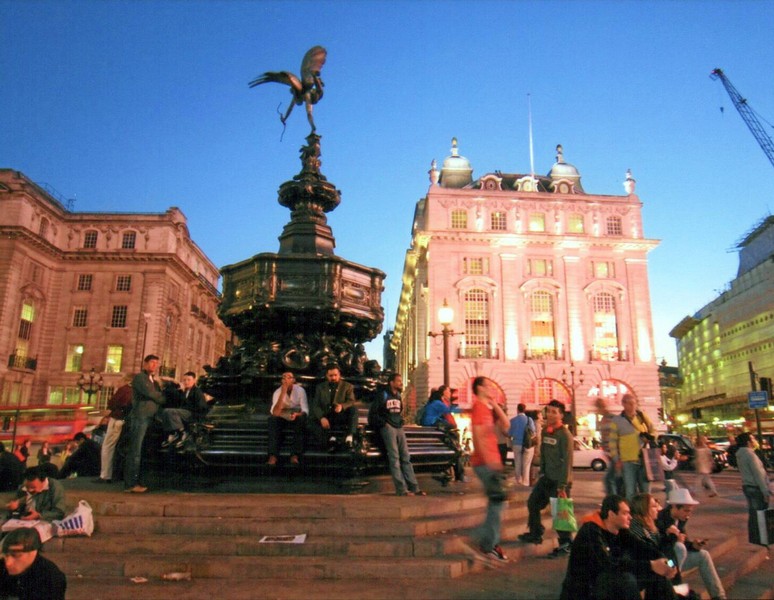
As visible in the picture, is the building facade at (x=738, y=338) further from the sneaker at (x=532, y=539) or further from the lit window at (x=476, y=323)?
the sneaker at (x=532, y=539)

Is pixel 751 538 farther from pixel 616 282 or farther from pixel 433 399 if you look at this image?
pixel 616 282

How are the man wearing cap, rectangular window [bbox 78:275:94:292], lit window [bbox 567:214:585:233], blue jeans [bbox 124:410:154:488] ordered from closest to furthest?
the man wearing cap → blue jeans [bbox 124:410:154:488] → rectangular window [bbox 78:275:94:292] → lit window [bbox 567:214:585:233]

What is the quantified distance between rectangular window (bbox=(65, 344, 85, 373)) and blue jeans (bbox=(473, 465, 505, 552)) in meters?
47.6

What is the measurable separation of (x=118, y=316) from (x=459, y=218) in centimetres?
2977

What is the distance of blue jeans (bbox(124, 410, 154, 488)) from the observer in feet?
22.0

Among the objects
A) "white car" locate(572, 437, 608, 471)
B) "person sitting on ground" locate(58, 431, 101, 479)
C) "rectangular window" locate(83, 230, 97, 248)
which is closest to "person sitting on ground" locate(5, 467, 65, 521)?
"person sitting on ground" locate(58, 431, 101, 479)

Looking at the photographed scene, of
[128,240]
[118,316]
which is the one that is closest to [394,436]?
[118,316]

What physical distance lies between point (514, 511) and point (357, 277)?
4.19 meters

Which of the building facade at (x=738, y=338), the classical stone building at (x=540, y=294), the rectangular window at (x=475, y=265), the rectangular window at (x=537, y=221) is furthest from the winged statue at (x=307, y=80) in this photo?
the building facade at (x=738, y=338)

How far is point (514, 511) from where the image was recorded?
22.9 feet

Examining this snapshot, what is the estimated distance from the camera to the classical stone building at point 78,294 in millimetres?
42188

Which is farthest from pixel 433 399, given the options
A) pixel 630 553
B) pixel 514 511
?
pixel 630 553

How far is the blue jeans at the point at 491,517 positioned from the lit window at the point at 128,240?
162 ft

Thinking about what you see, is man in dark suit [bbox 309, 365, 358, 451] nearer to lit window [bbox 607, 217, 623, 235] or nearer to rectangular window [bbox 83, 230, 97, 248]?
rectangular window [bbox 83, 230, 97, 248]
